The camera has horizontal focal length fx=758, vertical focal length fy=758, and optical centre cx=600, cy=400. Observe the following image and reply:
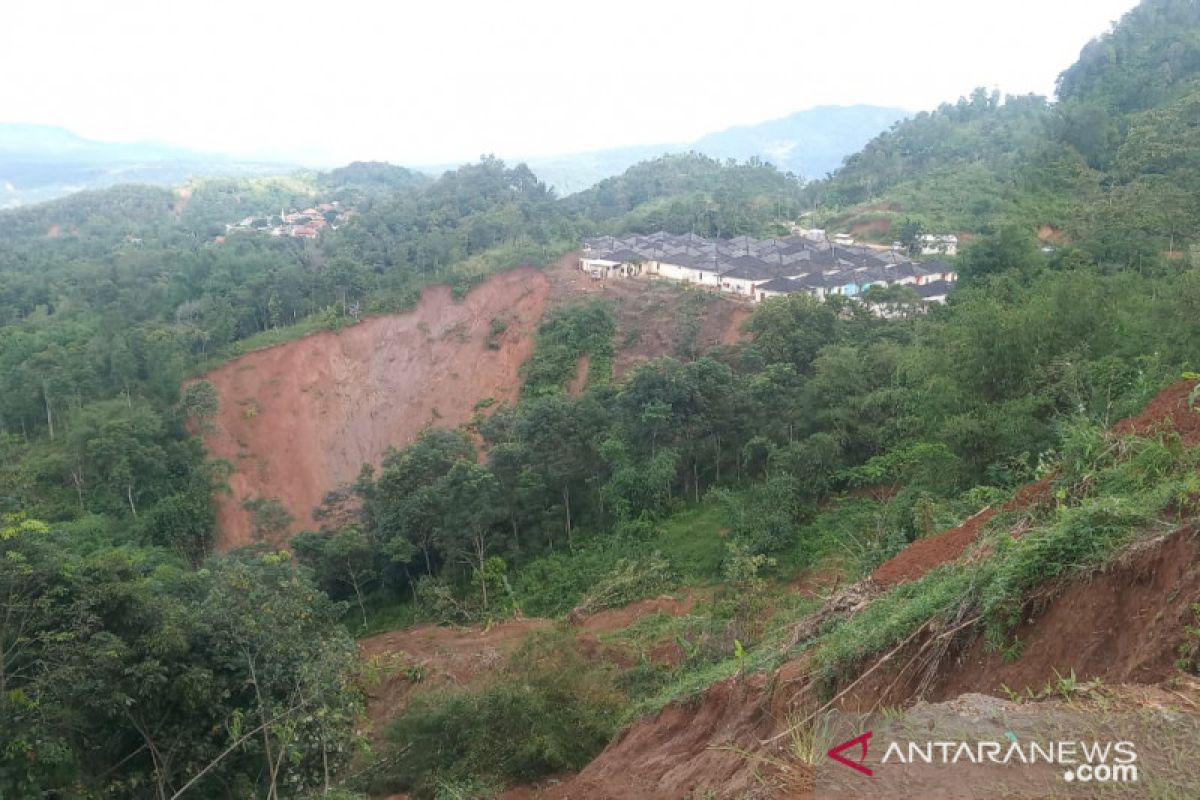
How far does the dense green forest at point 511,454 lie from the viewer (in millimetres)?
7789

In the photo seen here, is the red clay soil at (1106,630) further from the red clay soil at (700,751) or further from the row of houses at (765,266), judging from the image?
the row of houses at (765,266)

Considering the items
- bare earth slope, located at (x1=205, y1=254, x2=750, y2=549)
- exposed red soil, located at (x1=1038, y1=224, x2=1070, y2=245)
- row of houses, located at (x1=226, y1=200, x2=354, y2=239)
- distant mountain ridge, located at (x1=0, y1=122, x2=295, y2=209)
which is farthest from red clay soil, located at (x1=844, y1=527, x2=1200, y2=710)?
distant mountain ridge, located at (x1=0, y1=122, x2=295, y2=209)

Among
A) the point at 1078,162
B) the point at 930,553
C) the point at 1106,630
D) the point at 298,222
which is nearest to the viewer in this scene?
the point at 1106,630

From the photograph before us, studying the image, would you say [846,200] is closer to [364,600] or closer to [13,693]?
[364,600]

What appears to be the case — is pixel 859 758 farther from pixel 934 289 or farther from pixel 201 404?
pixel 934 289

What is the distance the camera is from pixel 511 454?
19.8 metres

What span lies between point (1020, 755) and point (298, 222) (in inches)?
2753

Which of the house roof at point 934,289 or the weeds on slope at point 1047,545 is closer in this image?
the weeds on slope at point 1047,545

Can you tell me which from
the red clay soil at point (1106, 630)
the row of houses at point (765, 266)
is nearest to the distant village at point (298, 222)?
the row of houses at point (765, 266)

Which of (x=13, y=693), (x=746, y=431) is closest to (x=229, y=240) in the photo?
(x=746, y=431)

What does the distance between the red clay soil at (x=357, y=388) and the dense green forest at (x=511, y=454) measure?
1274mm

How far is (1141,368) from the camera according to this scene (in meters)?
11.7

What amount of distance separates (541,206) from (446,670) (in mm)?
42707

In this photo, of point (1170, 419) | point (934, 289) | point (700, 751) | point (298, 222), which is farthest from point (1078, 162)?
point (298, 222)
